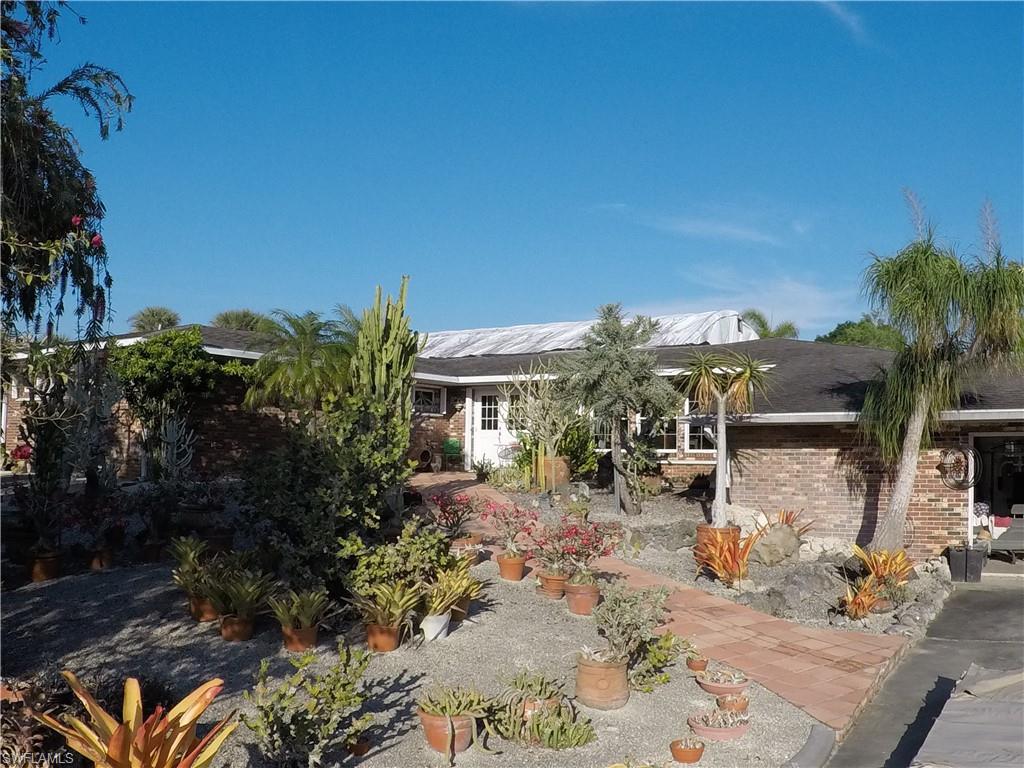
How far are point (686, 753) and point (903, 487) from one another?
7581 mm

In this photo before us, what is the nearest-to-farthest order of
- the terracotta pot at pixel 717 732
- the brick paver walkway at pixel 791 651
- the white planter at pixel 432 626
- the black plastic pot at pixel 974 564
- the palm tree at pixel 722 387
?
the terracotta pot at pixel 717 732
the brick paver walkway at pixel 791 651
the white planter at pixel 432 626
the black plastic pot at pixel 974 564
the palm tree at pixel 722 387

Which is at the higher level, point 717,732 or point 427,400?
point 427,400

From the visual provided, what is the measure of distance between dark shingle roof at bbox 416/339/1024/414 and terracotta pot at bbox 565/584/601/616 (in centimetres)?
601

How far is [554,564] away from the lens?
29.3ft

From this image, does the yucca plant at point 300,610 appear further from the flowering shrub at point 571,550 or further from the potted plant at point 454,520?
the potted plant at point 454,520

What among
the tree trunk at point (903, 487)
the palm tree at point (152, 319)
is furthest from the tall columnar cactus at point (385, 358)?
the palm tree at point (152, 319)

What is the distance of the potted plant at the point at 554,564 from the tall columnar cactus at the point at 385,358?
80.7 inches

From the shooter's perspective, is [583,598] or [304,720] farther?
[583,598]

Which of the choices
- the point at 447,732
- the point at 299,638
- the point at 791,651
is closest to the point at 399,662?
the point at 299,638

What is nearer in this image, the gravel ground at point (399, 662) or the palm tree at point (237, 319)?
the gravel ground at point (399, 662)

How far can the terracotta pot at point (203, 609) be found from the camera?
23.6 feet

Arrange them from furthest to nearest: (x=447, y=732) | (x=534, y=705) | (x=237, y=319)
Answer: (x=237, y=319) → (x=534, y=705) → (x=447, y=732)

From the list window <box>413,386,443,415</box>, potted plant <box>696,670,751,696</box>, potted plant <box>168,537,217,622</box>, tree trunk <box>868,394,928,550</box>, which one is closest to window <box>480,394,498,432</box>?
window <box>413,386,443,415</box>

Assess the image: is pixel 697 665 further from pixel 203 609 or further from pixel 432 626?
pixel 203 609
